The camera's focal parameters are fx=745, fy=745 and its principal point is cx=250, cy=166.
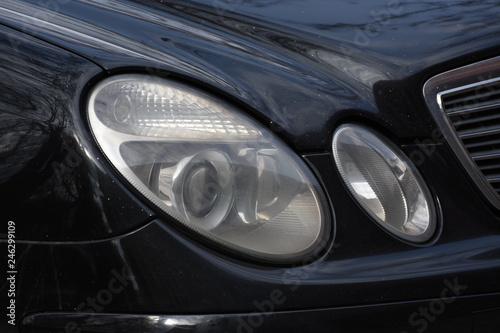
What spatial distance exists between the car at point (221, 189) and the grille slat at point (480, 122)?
0.05 feet

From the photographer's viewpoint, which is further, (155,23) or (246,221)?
(155,23)

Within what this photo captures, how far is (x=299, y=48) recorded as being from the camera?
1983 mm

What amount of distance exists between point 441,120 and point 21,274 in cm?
111

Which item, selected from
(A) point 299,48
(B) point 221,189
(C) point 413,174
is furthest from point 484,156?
(B) point 221,189

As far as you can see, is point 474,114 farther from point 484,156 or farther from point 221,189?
point 221,189

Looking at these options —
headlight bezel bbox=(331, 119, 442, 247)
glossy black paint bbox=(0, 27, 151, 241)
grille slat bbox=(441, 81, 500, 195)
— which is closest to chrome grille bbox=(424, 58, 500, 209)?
grille slat bbox=(441, 81, 500, 195)

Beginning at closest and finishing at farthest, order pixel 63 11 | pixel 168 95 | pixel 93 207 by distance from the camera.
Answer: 1. pixel 93 207
2. pixel 168 95
3. pixel 63 11

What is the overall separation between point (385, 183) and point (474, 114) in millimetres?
366

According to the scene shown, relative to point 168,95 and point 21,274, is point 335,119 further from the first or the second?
point 21,274

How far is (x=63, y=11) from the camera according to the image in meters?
1.88

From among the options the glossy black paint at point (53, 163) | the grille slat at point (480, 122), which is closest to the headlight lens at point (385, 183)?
the grille slat at point (480, 122)

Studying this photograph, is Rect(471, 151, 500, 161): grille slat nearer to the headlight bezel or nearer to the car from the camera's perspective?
the car

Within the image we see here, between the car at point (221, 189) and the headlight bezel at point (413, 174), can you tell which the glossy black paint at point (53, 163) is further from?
the headlight bezel at point (413, 174)

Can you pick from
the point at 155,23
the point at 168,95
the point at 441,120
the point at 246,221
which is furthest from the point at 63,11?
the point at 441,120
